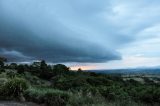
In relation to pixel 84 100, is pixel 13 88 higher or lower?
higher

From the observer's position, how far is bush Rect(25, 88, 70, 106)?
12.4m

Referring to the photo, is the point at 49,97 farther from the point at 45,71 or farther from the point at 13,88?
the point at 45,71

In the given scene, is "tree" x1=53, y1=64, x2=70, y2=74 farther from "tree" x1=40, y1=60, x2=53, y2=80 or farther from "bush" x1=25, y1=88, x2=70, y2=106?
"bush" x1=25, y1=88, x2=70, y2=106

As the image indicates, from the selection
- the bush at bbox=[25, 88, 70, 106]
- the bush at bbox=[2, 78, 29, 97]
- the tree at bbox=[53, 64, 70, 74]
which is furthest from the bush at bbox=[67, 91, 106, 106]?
the tree at bbox=[53, 64, 70, 74]

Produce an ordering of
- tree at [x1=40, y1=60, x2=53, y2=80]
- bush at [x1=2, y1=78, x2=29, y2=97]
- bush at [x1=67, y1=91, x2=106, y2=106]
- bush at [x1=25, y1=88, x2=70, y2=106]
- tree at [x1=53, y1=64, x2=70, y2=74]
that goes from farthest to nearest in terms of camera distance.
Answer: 1. tree at [x1=53, y1=64, x2=70, y2=74]
2. tree at [x1=40, y1=60, x2=53, y2=80]
3. bush at [x1=2, y1=78, x2=29, y2=97]
4. bush at [x1=25, y1=88, x2=70, y2=106]
5. bush at [x1=67, y1=91, x2=106, y2=106]

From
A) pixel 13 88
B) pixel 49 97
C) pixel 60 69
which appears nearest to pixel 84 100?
pixel 49 97

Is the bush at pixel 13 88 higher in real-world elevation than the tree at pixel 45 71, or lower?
lower

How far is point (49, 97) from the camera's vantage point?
12.8 meters

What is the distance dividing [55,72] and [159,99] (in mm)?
30656

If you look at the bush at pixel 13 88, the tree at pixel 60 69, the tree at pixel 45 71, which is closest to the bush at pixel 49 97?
the bush at pixel 13 88

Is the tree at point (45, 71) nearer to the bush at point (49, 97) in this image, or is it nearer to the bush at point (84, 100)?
the bush at point (49, 97)

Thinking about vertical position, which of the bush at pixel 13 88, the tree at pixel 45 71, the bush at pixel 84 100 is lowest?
the bush at pixel 84 100

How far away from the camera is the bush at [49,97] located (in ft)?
40.7

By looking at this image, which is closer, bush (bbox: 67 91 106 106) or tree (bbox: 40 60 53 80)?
bush (bbox: 67 91 106 106)
